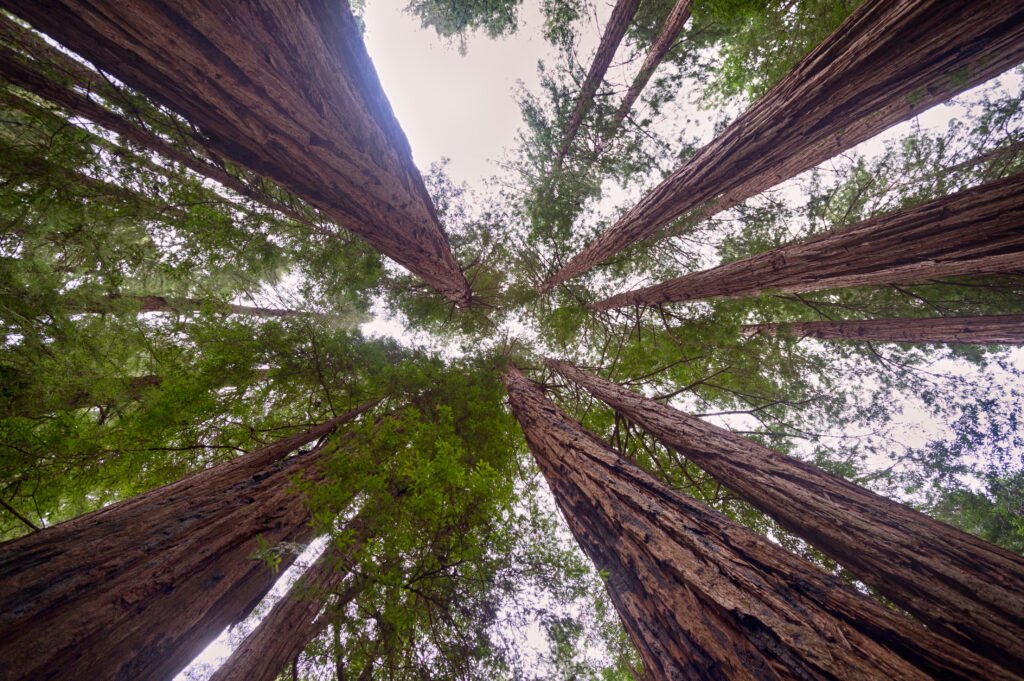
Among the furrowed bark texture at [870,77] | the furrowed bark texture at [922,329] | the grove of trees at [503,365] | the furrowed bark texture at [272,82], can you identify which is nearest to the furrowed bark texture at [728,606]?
the grove of trees at [503,365]

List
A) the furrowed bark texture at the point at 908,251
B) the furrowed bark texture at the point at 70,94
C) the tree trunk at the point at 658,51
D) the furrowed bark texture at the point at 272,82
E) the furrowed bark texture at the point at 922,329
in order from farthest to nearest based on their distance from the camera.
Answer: the tree trunk at the point at 658,51 < the furrowed bark texture at the point at 922,329 < the furrowed bark texture at the point at 70,94 < the furrowed bark texture at the point at 908,251 < the furrowed bark texture at the point at 272,82

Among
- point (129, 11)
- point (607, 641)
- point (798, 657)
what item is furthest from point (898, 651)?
point (129, 11)

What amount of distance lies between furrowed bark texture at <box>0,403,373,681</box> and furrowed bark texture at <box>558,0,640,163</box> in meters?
7.65

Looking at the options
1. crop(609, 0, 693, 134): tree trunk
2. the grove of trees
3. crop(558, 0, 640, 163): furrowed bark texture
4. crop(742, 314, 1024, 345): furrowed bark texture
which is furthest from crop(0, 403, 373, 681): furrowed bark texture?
crop(742, 314, 1024, 345): furrowed bark texture

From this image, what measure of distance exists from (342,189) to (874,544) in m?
4.87

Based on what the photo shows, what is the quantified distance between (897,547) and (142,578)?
4.81 metres

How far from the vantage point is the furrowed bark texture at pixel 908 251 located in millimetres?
2594

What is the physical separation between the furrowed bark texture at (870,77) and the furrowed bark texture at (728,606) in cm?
341

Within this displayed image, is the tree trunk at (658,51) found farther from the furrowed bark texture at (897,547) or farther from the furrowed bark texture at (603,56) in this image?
the furrowed bark texture at (897,547)

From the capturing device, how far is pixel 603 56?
647 centimetres

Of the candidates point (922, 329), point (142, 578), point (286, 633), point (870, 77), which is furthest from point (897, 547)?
point (286, 633)

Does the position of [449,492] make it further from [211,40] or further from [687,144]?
[687,144]

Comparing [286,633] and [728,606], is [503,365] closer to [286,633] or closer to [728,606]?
[286,633]

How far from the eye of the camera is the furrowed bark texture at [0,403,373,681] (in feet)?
5.74
